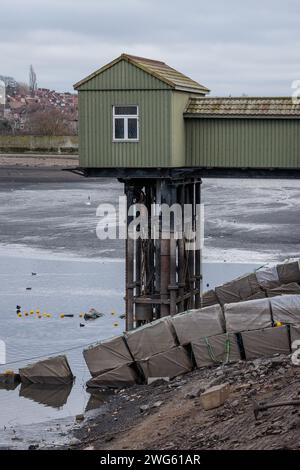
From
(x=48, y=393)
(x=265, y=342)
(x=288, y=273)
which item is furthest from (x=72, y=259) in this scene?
(x=265, y=342)

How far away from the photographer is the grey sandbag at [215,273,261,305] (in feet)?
109

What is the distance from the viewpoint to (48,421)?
83.5ft

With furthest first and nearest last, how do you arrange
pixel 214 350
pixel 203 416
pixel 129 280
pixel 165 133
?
pixel 129 280 < pixel 165 133 < pixel 214 350 < pixel 203 416

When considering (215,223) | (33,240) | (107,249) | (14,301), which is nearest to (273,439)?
(14,301)

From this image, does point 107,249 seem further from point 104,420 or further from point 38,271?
point 104,420

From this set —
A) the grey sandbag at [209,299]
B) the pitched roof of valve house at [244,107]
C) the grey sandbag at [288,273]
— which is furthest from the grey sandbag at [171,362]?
the pitched roof of valve house at [244,107]

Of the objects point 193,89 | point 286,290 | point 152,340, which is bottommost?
point 152,340

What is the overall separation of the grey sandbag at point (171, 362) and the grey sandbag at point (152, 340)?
29 cm

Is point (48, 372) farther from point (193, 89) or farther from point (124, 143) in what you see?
point (193, 89)

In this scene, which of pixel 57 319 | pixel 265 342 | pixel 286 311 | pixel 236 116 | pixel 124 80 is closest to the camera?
pixel 265 342

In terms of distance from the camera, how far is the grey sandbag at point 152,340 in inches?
1083

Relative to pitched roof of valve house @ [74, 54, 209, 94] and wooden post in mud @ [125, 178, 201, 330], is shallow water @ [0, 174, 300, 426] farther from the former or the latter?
pitched roof of valve house @ [74, 54, 209, 94]

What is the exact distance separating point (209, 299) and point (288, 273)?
2577 millimetres

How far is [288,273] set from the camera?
3338cm
